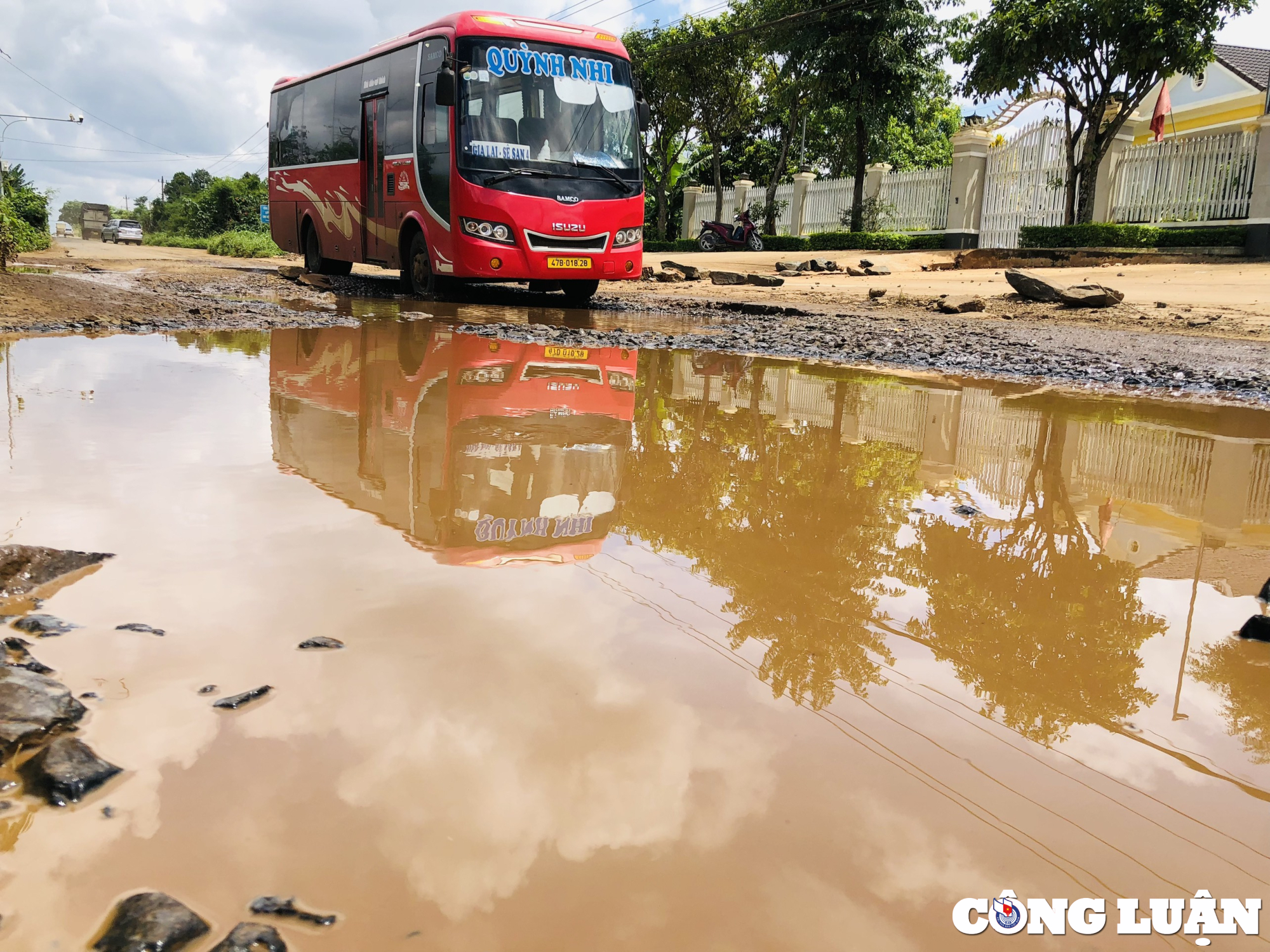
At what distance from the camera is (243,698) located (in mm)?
1876

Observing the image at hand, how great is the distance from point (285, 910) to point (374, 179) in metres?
12.8

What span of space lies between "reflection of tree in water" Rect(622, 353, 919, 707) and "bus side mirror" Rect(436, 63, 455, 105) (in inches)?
250

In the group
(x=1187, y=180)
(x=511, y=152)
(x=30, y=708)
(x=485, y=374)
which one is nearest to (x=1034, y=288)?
(x=511, y=152)

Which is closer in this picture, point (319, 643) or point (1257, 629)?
point (319, 643)

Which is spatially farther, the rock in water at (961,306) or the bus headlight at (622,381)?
the rock in water at (961,306)

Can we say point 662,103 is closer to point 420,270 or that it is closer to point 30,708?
point 420,270

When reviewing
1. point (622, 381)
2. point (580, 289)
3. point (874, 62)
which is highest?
point (874, 62)

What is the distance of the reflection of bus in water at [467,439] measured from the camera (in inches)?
122

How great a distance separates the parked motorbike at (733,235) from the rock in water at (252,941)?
2499 cm

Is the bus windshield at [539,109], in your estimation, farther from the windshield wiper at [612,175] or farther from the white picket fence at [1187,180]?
the white picket fence at [1187,180]

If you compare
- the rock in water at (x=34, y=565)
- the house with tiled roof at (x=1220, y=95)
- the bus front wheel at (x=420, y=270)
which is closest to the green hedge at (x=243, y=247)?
the bus front wheel at (x=420, y=270)

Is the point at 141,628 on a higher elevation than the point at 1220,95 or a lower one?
lower

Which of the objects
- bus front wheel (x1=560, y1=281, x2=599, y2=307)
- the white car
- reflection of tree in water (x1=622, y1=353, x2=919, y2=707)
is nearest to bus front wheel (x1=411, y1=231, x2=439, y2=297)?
bus front wheel (x1=560, y1=281, x2=599, y2=307)

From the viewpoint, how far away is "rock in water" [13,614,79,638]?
2.12 metres
